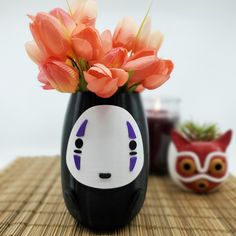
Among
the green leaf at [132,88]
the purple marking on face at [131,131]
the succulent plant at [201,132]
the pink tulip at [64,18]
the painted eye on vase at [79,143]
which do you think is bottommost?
the succulent plant at [201,132]

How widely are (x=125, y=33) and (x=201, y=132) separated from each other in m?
0.31

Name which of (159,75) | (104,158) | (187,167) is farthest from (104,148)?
(187,167)

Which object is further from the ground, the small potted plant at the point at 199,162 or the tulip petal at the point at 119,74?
the tulip petal at the point at 119,74

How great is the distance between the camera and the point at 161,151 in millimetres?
678

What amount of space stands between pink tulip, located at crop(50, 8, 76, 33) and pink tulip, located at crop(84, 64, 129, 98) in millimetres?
61

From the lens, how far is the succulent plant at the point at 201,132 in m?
0.61

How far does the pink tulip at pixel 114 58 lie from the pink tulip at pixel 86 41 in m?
0.01

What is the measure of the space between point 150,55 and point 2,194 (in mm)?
358

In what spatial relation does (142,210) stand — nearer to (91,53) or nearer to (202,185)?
(202,185)

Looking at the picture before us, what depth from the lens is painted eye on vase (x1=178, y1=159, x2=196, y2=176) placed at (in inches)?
21.7

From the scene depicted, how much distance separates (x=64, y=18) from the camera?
0.36m

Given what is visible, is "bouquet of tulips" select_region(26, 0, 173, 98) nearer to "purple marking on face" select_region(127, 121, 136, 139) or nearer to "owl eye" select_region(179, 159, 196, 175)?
"purple marking on face" select_region(127, 121, 136, 139)

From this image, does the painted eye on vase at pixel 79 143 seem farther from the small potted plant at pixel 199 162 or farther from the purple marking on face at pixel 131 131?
the small potted plant at pixel 199 162

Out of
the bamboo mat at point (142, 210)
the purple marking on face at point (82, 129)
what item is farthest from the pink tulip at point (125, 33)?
the bamboo mat at point (142, 210)
